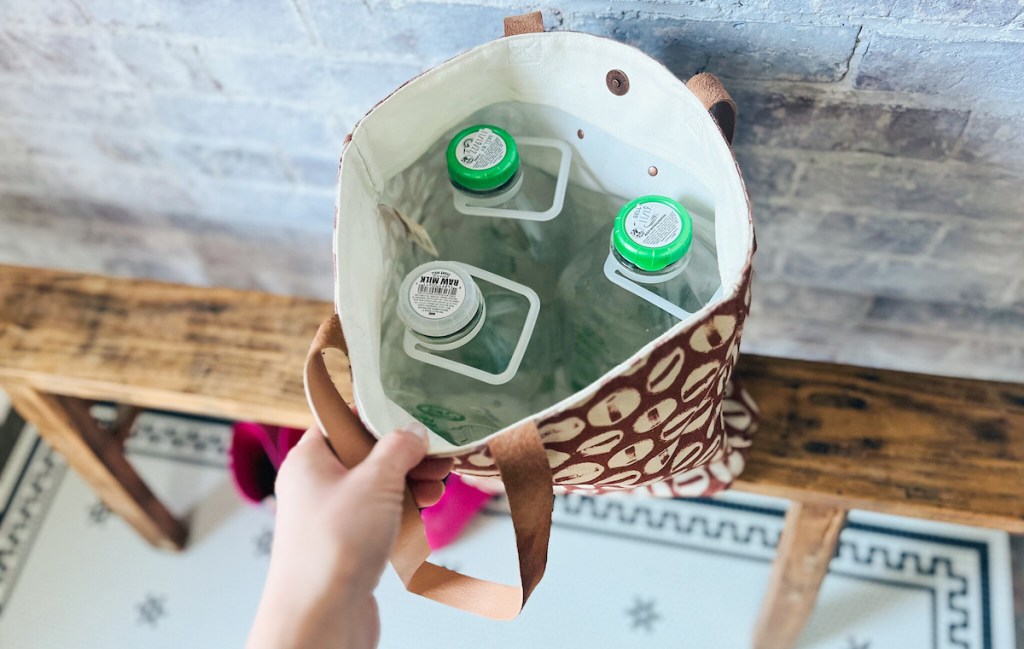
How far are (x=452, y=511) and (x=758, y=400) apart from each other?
49cm

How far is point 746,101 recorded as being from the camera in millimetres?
704

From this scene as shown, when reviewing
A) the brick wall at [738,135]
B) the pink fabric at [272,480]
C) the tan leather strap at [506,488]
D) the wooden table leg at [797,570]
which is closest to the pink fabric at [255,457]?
the pink fabric at [272,480]

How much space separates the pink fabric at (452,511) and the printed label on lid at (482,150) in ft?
1.91

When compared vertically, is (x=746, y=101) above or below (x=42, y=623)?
above

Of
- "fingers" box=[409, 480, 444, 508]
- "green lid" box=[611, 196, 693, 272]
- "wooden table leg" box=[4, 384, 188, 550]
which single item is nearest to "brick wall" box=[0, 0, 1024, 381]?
"green lid" box=[611, 196, 693, 272]

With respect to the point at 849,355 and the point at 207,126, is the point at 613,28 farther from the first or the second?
the point at 849,355

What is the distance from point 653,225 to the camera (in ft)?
1.79

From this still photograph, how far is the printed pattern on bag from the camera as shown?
0.50 meters

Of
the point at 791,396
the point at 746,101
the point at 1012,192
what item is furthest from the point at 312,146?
the point at 1012,192

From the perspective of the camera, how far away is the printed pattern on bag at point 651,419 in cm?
50

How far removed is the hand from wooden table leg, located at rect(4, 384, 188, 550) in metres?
0.60

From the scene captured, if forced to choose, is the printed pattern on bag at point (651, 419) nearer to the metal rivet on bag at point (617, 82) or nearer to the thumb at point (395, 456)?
the thumb at point (395, 456)

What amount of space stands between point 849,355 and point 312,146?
0.75m

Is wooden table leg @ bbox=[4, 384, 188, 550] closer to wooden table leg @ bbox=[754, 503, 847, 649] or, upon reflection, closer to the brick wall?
the brick wall
